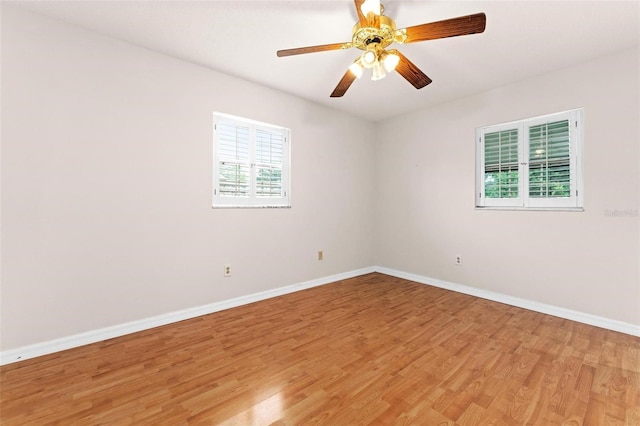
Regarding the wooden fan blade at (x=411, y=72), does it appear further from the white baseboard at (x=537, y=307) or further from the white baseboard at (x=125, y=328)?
the white baseboard at (x=125, y=328)

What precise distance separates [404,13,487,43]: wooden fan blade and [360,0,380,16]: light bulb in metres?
0.23

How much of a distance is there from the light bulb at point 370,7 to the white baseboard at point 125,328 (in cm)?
291

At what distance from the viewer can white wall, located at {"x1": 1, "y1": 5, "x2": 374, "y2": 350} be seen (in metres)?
2.00

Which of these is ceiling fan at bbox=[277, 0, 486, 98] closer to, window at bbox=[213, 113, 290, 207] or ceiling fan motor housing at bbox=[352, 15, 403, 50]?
ceiling fan motor housing at bbox=[352, 15, 403, 50]

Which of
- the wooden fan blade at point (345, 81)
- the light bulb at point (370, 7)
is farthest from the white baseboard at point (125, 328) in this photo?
the light bulb at point (370, 7)

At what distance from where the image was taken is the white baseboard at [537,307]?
2475mm

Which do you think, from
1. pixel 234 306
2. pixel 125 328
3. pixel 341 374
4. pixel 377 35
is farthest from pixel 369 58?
pixel 125 328

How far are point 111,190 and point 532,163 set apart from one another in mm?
4295

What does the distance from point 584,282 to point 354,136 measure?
10.8 feet

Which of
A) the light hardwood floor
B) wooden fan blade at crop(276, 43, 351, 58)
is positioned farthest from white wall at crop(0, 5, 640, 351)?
wooden fan blade at crop(276, 43, 351, 58)

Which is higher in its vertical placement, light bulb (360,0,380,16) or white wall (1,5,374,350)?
light bulb (360,0,380,16)

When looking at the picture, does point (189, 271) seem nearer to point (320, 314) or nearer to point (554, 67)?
point (320, 314)

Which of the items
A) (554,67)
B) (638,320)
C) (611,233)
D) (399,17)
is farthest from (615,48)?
(638,320)

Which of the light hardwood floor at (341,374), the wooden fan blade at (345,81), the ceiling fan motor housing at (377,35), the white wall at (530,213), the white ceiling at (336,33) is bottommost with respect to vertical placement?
the light hardwood floor at (341,374)
